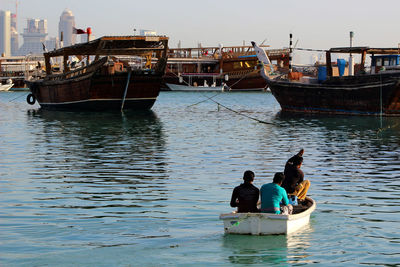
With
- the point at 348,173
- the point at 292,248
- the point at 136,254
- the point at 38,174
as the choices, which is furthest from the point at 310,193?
the point at 38,174

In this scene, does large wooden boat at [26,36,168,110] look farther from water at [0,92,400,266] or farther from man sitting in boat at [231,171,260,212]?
man sitting in boat at [231,171,260,212]

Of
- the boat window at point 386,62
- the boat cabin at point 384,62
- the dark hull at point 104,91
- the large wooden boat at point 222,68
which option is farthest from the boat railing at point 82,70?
the large wooden boat at point 222,68

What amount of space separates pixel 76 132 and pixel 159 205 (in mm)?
24444

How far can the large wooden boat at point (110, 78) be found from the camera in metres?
54.8

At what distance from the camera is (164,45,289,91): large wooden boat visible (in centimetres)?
12300

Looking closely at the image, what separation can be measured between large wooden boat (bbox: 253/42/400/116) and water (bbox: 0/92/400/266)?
36.2ft

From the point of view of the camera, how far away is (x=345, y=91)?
5234 centimetres

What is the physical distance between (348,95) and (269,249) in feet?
136

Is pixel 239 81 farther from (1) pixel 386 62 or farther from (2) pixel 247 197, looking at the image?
(2) pixel 247 197

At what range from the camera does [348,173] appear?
23.3m

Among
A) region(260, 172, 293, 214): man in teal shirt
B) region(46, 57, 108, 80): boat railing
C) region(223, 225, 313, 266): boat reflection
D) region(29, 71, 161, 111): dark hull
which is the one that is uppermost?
region(46, 57, 108, 80): boat railing

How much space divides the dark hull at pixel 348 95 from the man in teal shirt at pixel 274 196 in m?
36.4

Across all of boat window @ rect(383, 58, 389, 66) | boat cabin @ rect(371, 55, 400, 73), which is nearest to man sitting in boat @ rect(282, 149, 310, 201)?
boat cabin @ rect(371, 55, 400, 73)

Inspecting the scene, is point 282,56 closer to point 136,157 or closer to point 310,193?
point 136,157
